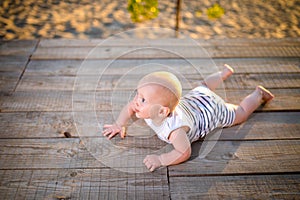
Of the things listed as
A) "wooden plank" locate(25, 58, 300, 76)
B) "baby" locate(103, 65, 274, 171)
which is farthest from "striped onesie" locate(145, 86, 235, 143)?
"wooden plank" locate(25, 58, 300, 76)

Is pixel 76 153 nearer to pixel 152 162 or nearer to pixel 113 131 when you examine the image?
pixel 113 131

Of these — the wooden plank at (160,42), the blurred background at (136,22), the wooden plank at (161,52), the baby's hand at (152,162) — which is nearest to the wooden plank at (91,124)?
the baby's hand at (152,162)

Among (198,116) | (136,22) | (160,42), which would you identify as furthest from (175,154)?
(136,22)

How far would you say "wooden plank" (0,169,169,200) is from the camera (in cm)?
119

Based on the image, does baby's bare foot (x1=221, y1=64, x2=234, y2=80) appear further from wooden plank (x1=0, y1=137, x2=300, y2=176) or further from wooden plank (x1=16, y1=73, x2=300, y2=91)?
wooden plank (x1=0, y1=137, x2=300, y2=176)

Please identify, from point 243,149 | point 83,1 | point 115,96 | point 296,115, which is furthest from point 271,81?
point 83,1

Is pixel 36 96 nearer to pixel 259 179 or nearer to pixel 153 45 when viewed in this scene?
pixel 153 45

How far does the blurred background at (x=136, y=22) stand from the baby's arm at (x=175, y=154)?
1578 millimetres

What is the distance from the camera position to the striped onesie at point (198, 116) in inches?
50.7

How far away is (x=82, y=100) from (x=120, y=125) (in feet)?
0.95

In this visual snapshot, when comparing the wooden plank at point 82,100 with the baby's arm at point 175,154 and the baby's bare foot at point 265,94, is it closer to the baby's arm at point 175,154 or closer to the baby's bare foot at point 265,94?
the baby's bare foot at point 265,94

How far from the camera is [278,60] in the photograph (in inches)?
75.6

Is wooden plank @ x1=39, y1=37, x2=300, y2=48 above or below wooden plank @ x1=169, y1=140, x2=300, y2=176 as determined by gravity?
above

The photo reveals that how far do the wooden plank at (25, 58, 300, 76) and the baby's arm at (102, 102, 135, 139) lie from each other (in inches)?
15.5
